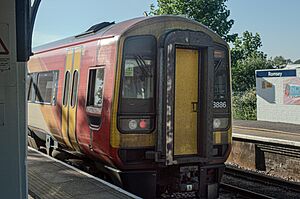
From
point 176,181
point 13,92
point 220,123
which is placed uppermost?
point 13,92

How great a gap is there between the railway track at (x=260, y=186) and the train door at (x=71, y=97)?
11.3 feet

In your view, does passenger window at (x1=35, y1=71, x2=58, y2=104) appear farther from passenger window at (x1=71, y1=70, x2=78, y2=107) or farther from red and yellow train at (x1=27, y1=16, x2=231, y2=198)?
red and yellow train at (x1=27, y1=16, x2=231, y2=198)

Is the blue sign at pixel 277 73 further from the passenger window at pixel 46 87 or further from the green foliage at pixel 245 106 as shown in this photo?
the passenger window at pixel 46 87

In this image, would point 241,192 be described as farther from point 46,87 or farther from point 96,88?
point 46,87

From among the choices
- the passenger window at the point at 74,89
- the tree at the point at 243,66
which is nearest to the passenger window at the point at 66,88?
the passenger window at the point at 74,89

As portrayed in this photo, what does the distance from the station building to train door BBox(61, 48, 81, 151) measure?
13938 mm

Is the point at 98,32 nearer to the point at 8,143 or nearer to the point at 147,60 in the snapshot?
the point at 147,60

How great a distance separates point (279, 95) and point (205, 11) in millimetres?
9771

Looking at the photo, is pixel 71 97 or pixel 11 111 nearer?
pixel 11 111

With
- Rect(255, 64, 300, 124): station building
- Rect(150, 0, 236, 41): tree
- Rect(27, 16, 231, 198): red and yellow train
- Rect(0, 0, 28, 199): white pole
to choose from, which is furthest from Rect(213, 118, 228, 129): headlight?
Result: Rect(150, 0, 236, 41): tree

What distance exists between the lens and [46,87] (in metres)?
8.78

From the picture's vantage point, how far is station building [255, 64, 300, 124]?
62.5 ft

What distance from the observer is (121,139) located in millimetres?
5828

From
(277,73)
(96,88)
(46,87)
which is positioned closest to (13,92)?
(96,88)
